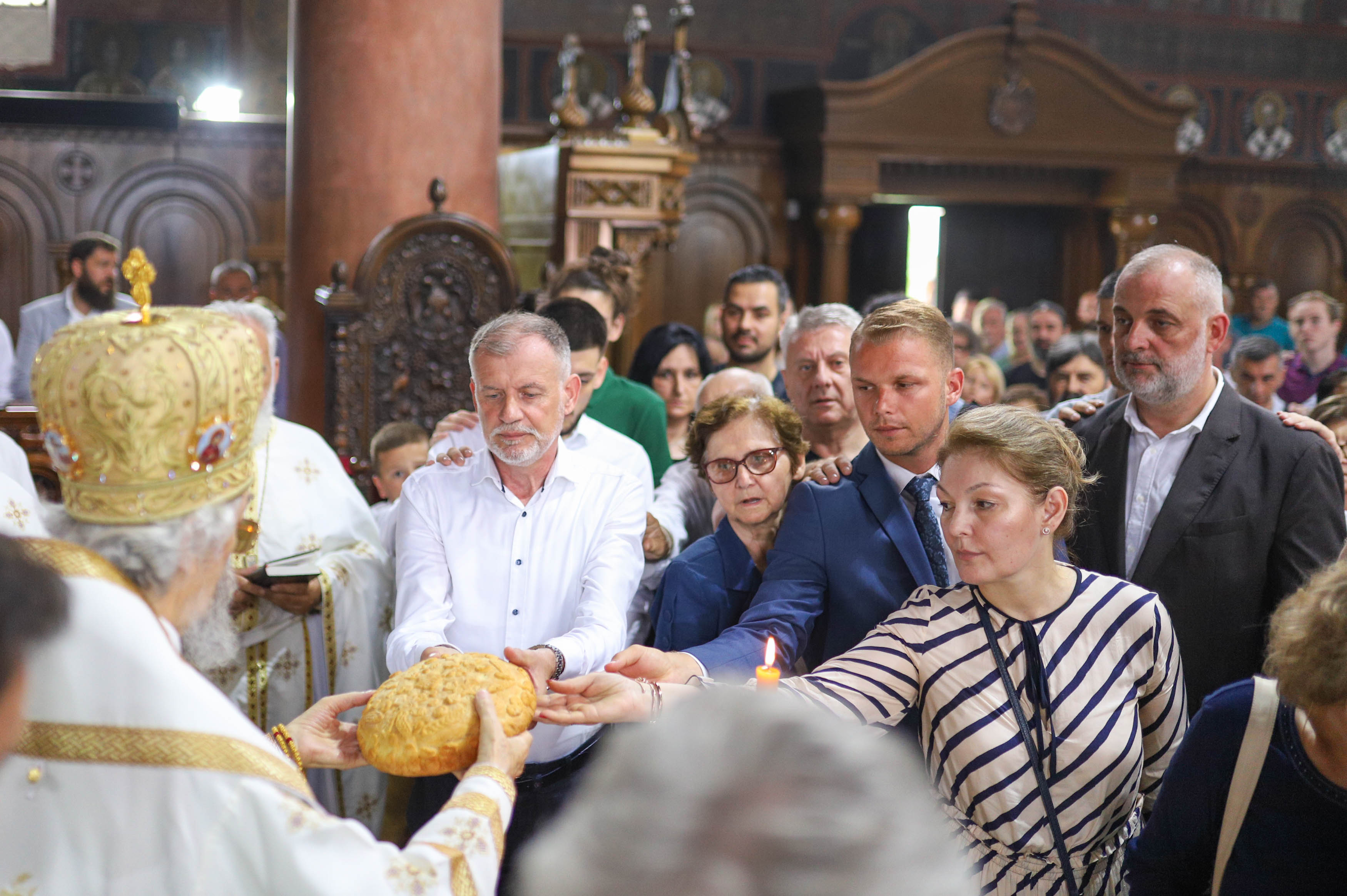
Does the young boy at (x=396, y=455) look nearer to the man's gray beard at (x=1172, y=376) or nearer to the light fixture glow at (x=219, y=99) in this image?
the man's gray beard at (x=1172, y=376)

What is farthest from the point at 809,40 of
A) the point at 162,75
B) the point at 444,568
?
the point at 444,568

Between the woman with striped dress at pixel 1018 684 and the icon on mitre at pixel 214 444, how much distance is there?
821mm

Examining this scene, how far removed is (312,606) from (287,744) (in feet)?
5.41

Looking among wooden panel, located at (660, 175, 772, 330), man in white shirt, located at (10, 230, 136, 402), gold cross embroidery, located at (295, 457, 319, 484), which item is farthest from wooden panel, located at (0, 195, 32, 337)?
gold cross embroidery, located at (295, 457, 319, 484)

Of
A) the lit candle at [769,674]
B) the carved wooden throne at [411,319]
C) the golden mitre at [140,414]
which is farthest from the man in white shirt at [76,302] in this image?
the lit candle at [769,674]

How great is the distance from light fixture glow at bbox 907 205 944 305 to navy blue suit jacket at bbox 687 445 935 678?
35.9 feet

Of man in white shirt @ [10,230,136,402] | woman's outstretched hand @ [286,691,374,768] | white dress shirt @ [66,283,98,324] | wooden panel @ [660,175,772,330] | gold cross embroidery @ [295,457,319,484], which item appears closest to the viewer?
woman's outstretched hand @ [286,691,374,768]

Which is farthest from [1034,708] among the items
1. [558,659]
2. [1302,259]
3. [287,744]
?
[1302,259]

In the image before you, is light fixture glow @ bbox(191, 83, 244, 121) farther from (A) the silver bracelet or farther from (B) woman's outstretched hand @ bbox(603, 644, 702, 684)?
(B) woman's outstretched hand @ bbox(603, 644, 702, 684)

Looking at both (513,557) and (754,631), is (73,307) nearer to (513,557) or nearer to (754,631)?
(513,557)

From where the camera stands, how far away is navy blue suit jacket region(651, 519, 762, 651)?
2.96 meters

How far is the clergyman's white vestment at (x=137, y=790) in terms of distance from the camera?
157cm

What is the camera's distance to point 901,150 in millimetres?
11906

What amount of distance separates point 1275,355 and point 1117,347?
2853 mm
